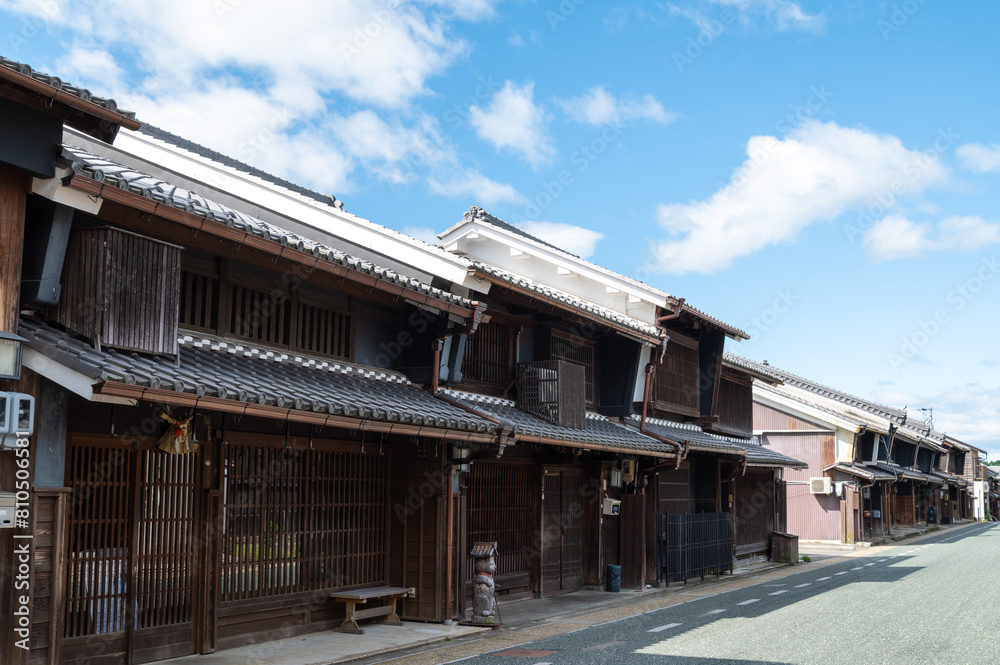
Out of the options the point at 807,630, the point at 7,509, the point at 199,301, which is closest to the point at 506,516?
the point at 807,630

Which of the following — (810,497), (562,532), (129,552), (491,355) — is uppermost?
(491,355)

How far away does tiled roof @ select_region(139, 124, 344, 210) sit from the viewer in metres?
16.4

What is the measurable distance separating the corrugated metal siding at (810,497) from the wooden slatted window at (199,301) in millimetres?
35189

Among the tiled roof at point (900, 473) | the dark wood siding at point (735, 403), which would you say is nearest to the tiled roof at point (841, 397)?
the tiled roof at point (900, 473)

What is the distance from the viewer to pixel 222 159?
1781cm

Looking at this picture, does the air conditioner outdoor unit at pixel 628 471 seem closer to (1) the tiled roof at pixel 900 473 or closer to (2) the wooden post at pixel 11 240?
(2) the wooden post at pixel 11 240

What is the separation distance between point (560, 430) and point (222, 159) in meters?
9.19

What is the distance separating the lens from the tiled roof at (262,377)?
834 centimetres

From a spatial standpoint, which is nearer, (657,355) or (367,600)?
(367,600)

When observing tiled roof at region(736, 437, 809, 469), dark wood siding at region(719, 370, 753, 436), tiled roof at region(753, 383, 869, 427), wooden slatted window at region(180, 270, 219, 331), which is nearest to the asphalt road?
tiled roof at region(736, 437, 809, 469)

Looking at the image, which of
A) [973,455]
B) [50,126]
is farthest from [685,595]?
[973,455]

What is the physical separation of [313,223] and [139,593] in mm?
8285

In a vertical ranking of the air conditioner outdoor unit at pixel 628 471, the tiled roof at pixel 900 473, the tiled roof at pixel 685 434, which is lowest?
the tiled roof at pixel 900 473

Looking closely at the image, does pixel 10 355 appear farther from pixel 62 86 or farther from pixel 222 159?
pixel 222 159
